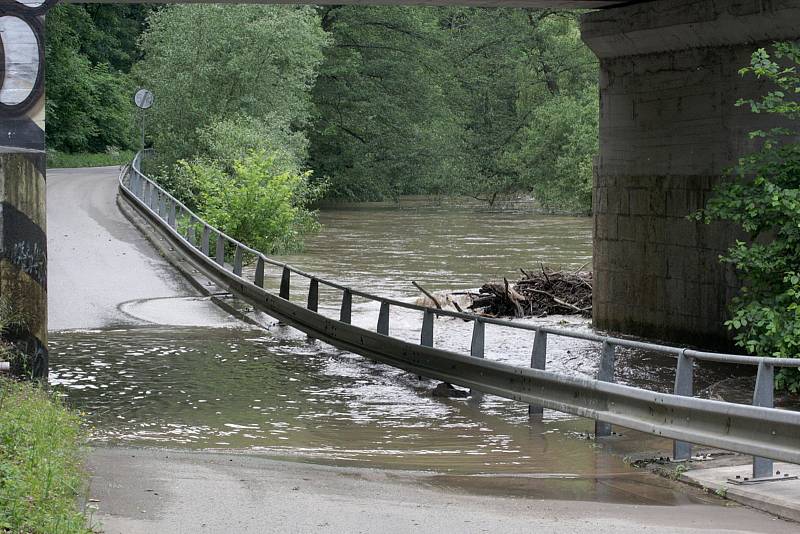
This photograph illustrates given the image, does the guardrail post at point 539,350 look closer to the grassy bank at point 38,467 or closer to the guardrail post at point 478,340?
the guardrail post at point 478,340

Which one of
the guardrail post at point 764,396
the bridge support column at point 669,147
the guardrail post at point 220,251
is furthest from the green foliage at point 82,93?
the guardrail post at point 764,396

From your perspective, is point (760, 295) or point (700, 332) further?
point (700, 332)

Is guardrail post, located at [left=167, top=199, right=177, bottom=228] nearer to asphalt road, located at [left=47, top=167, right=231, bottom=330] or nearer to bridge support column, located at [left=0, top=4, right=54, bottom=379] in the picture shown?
asphalt road, located at [left=47, top=167, right=231, bottom=330]

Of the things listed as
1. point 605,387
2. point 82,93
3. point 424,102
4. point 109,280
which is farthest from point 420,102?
point 605,387

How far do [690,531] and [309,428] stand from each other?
18.6ft

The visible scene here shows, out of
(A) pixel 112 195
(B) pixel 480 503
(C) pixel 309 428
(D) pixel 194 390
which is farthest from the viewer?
(A) pixel 112 195

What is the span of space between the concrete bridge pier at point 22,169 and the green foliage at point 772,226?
26.3 feet

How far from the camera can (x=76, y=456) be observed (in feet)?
29.2

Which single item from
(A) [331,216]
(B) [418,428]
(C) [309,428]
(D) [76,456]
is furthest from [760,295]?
(A) [331,216]

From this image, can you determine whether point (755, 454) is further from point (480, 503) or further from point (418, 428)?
point (418, 428)

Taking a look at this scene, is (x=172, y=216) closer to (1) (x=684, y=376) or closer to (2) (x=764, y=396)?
(1) (x=684, y=376)

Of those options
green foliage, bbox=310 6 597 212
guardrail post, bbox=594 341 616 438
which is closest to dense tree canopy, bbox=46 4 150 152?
green foliage, bbox=310 6 597 212

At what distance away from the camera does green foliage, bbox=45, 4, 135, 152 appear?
66.3 m

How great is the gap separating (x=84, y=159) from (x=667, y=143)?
6058cm
